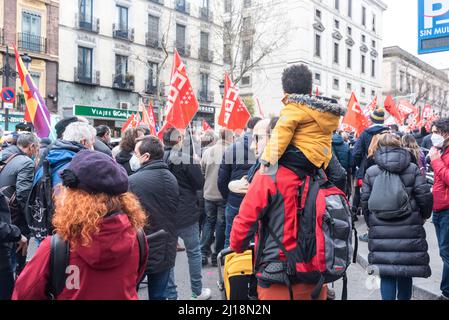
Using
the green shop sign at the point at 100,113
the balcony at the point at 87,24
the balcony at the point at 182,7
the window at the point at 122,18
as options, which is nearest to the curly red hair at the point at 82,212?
the green shop sign at the point at 100,113

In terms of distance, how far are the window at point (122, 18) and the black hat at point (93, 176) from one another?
2923 centimetres

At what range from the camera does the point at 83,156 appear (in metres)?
2.26

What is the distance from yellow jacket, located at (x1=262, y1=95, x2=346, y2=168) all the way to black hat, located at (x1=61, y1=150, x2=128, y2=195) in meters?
0.85

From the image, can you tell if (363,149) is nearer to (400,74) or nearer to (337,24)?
(337,24)

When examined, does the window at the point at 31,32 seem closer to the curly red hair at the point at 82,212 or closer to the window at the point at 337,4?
the curly red hair at the point at 82,212

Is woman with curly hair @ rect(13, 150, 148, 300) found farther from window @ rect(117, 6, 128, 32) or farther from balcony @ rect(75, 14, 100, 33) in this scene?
window @ rect(117, 6, 128, 32)

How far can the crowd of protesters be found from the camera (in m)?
2.15

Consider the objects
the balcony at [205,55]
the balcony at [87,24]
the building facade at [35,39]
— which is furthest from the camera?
the balcony at [205,55]

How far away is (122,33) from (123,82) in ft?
10.4

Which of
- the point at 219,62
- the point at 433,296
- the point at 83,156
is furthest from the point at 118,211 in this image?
the point at 219,62

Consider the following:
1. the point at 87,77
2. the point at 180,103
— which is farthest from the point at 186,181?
the point at 87,77

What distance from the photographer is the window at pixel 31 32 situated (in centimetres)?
2428

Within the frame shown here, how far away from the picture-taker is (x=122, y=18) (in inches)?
1174
